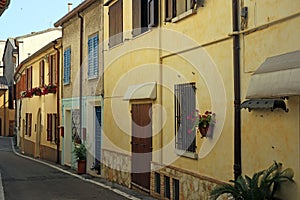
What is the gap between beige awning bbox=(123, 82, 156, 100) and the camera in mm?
12555

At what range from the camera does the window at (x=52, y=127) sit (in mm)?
24828

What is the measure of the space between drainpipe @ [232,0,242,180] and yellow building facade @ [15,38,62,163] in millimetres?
15985

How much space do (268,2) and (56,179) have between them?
1186 centimetres

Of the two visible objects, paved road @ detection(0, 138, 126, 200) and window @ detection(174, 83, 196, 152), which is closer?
window @ detection(174, 83, 196, 152)

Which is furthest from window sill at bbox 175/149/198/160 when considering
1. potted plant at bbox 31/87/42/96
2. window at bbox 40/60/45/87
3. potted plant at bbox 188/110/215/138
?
window at bbox 40/60/45/87

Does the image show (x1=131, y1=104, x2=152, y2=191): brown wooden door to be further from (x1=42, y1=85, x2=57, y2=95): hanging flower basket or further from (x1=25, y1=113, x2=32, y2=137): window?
(x1=25, y1=113, x2=32, y2=137): window

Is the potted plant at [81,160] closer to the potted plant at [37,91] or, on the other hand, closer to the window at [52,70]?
the window at [52,70]

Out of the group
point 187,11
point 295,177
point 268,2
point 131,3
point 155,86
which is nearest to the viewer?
point 295,177

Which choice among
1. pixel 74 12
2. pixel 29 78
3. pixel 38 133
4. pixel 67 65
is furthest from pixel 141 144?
pixel 29 78

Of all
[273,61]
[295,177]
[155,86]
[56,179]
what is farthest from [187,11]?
[56,179]

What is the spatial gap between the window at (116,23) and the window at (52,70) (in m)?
9.03

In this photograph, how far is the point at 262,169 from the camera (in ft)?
25.8

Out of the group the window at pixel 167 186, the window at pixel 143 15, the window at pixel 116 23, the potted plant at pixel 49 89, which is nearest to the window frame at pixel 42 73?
the potted plant at pixel 49 89

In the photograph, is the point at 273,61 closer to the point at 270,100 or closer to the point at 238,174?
the point at 270,100
